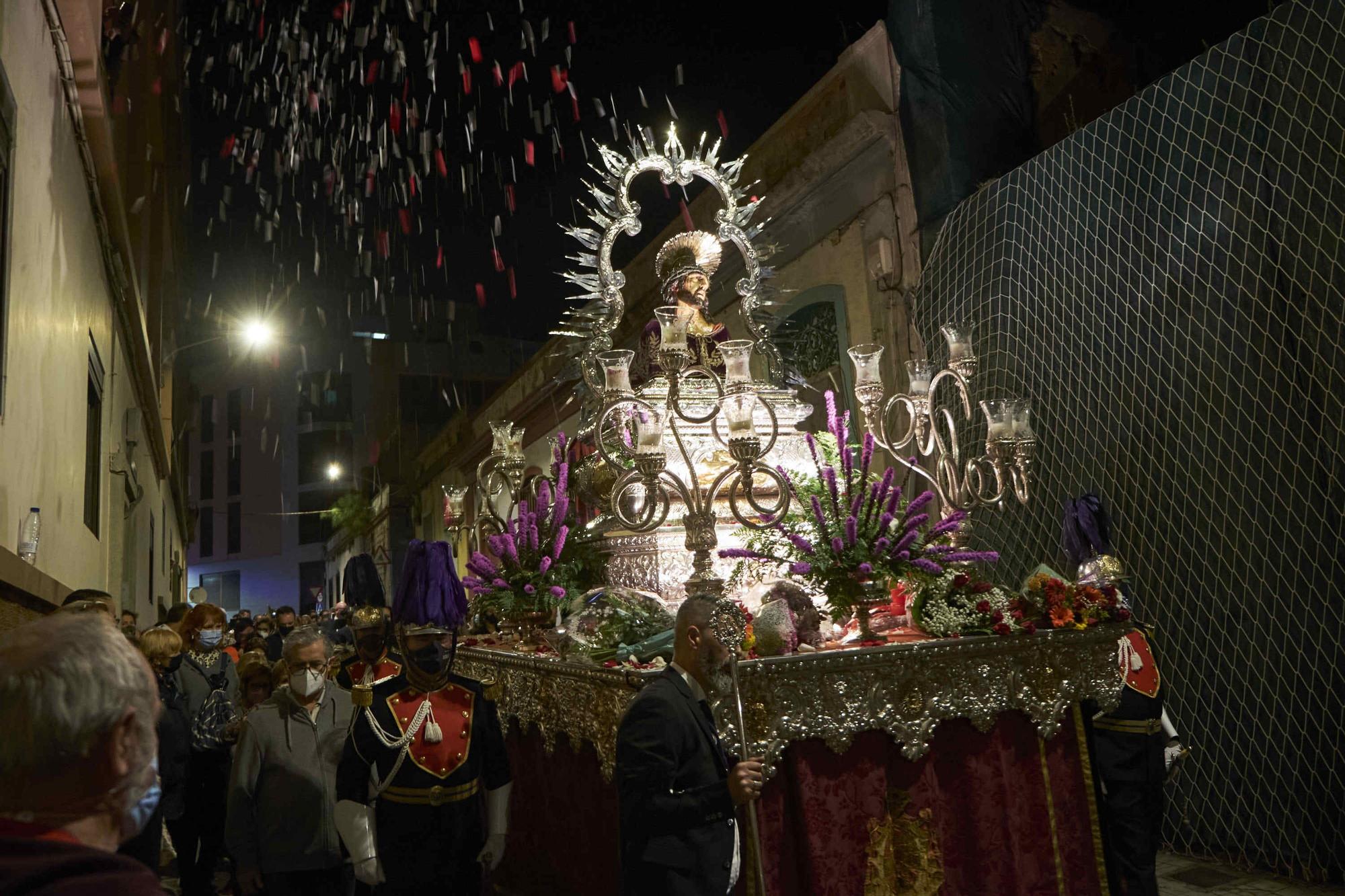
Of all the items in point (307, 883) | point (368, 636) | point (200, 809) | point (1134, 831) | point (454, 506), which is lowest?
point (1134, 831)

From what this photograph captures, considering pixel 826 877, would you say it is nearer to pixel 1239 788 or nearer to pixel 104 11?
pixel 1239 788

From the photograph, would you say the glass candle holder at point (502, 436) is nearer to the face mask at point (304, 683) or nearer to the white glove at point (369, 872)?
the face mask at point (304, 683)

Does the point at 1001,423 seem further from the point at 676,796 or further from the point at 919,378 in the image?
the point at 676,796

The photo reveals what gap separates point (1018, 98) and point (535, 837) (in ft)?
22.8

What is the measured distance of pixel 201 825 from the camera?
226 inches

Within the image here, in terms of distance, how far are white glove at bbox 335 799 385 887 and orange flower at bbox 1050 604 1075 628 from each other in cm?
282

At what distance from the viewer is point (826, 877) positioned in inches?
151

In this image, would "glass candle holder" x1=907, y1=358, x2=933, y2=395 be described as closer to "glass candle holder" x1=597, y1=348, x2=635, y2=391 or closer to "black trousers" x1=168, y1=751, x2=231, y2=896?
"glass candle holder" x1=597, y1=348, x2=635, y2=391

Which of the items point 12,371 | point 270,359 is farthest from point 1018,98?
point 270,359

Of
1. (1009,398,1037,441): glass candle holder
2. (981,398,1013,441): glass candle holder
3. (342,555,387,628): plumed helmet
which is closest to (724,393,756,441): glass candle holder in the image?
(981,398,1013,441): glass candle holder

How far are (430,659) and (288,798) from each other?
87 centimetres

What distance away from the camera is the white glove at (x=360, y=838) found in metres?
3.38

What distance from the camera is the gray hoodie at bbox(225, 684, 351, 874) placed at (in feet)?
13.0

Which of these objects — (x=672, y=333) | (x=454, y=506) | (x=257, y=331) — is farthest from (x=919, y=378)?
(x=257, y=331)
